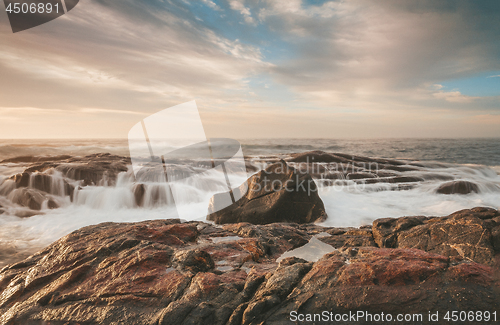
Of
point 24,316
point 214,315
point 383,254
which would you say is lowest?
point 24,316

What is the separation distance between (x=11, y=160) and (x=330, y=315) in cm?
2106

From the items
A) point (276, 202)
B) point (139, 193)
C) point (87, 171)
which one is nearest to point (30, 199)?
point (87, 171)

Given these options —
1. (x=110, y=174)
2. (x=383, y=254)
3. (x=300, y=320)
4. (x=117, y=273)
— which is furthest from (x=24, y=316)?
(x=110, y=174)

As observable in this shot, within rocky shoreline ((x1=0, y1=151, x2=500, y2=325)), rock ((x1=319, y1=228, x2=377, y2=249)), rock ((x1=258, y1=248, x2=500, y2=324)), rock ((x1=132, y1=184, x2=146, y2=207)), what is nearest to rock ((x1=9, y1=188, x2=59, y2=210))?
rock ((x1=132, y1=184, x2=146, y2=207))

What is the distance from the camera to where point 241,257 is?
10.2ft

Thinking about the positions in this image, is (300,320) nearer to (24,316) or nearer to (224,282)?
(224,282)

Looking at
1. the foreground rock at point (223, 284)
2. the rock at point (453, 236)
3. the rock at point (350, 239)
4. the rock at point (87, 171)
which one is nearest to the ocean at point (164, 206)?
the rock at point (87, 171)

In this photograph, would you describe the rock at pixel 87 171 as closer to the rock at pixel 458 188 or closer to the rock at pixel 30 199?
the rock at pixel 30 199

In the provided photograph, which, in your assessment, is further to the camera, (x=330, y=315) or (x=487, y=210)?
(x=487, y=210)

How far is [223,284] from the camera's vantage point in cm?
242

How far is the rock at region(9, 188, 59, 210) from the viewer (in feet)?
32.3

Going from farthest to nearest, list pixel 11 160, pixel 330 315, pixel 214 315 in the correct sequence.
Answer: pixel 11 160, pixel 214 315, pixel 330 315

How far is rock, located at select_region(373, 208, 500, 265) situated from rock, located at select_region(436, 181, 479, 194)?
9.30 metres

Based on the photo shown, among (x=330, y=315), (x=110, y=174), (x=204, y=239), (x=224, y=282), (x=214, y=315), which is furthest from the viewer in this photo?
(x=110, y=174)
